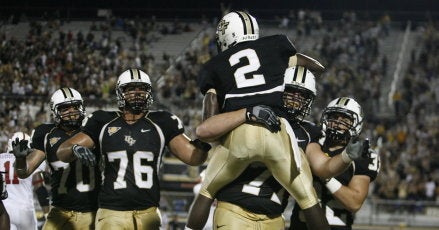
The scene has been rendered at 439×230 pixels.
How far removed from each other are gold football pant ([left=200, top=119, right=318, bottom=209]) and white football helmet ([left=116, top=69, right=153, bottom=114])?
4.19 ft

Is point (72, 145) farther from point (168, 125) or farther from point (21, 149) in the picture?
point (168, 125)

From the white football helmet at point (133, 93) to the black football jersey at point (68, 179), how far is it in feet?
2.46

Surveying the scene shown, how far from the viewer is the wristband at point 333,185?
5286mm

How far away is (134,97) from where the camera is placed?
593 centimetres

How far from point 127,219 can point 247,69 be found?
158 cm

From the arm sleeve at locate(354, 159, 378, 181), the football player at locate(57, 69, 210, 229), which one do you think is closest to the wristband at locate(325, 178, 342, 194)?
the arm sleeve at locate(354, 159, 378, 181)

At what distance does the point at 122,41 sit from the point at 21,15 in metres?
4.83

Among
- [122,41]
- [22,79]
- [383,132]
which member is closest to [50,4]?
[122,41]

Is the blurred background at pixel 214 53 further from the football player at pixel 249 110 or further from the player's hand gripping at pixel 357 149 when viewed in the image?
the player's hand gripping at pixel 357 149

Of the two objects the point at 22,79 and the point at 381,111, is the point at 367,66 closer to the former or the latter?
the point at 381,111

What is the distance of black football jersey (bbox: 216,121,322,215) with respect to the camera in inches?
190

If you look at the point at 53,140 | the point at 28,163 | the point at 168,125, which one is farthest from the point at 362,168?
the point at 28,163

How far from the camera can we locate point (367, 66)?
2273cm

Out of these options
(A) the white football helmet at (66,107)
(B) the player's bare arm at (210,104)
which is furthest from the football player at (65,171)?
(B) the player's bare arm at (210,104)
